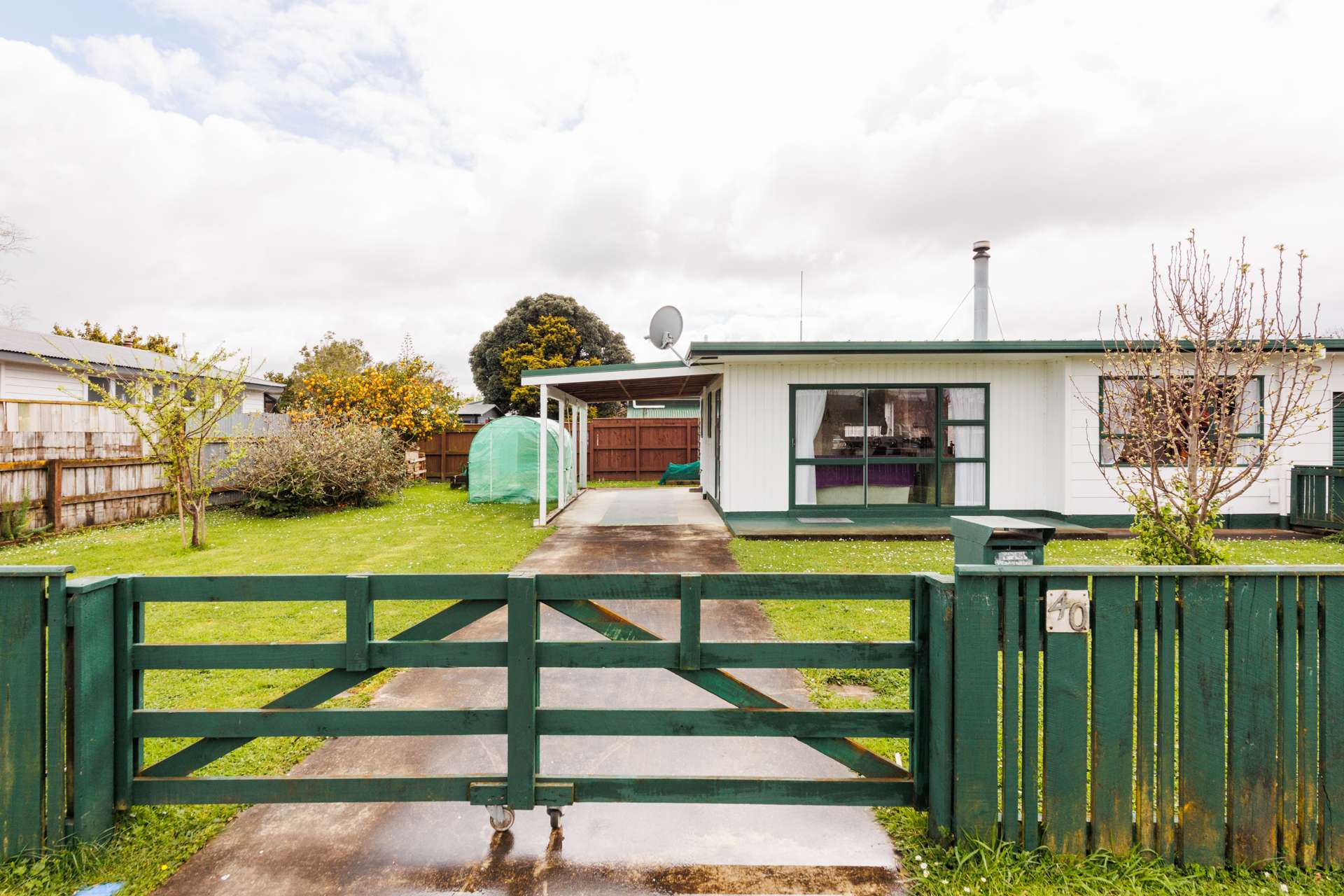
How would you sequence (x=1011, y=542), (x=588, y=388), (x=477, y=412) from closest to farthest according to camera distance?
(x=1011, y=542) < (x=588, y=388) < (x=477, y=412)

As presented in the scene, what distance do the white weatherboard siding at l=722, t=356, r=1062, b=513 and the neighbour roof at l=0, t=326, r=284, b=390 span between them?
12.7 meters

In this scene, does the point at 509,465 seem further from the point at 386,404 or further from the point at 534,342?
the point at 534,342

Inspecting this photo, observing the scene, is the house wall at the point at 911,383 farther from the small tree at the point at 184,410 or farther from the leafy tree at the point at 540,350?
the leafy tree at the point at 540,350

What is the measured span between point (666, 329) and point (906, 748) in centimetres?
859

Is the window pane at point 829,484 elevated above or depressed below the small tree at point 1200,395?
below

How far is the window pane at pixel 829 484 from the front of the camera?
1060cm

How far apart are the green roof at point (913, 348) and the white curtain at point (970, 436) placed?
32.9 inches

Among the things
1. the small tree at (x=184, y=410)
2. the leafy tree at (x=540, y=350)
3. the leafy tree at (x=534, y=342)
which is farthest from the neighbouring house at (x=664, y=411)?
the small tree at (x=184, y=410)

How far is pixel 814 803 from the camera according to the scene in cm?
223

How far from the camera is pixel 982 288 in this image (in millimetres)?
12242

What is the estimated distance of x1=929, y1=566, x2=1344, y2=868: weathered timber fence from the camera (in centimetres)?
212

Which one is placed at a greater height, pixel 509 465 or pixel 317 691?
pixel 509 465

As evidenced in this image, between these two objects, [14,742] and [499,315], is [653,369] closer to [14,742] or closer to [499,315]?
[14,742]

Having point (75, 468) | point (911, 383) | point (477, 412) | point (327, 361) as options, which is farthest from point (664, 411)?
point (75, 468)
